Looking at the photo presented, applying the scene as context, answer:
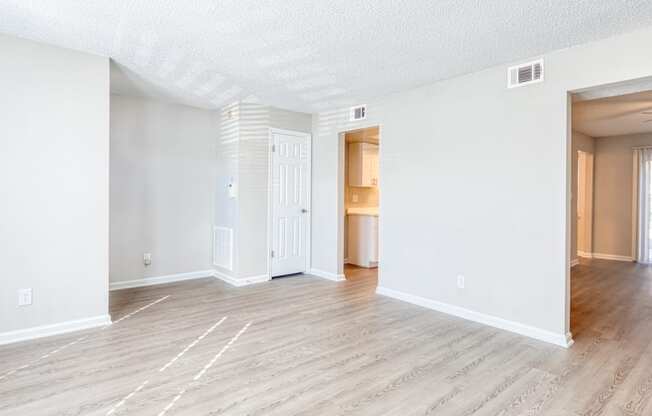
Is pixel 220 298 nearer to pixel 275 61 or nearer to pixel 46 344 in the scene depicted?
pixel 46 344

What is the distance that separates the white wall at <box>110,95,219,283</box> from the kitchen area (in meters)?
2.23

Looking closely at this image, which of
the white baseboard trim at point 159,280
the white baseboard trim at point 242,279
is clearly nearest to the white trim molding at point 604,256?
the white baseboard trim at point 242,279

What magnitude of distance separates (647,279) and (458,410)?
5.03 metres

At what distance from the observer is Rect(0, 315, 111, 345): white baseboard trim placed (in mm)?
2877

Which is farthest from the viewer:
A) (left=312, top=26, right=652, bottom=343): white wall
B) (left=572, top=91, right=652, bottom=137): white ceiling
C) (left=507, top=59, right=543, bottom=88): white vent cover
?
(left=572, top=91, right=652, bottom=137): white ceiling

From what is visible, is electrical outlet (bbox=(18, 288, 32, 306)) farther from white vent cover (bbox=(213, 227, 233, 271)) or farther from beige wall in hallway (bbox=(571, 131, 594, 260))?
beige wall in hallway (bbox=(571, 131, 594, 260))

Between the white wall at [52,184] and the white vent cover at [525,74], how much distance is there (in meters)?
3.55

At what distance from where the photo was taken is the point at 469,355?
9.09 ft

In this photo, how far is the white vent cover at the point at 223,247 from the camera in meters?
4.97

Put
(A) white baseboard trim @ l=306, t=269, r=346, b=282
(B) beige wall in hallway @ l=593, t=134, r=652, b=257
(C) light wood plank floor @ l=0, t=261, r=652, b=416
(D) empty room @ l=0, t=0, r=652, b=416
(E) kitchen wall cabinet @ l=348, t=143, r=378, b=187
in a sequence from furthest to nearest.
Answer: (B) beige wall in hallway @ l=593, t=134, r=652, b=257 → (E) kitchen wall cabinet @ l=348, t=143, r=378, b=187 → (A) white baseboard trim @ l=306, t=269, r=346, b=282 → (D) empty room @ l=0, t=0, r=652, b=416 → (C) light wood plank floor @ l=0, t=261, r=652, b=416

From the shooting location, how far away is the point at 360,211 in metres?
6.28

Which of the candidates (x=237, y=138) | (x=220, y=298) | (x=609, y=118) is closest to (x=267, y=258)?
(x=220, y=298)

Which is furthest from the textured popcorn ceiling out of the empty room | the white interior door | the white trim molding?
the white trim molding

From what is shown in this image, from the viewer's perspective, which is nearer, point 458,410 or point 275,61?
point 458,410
